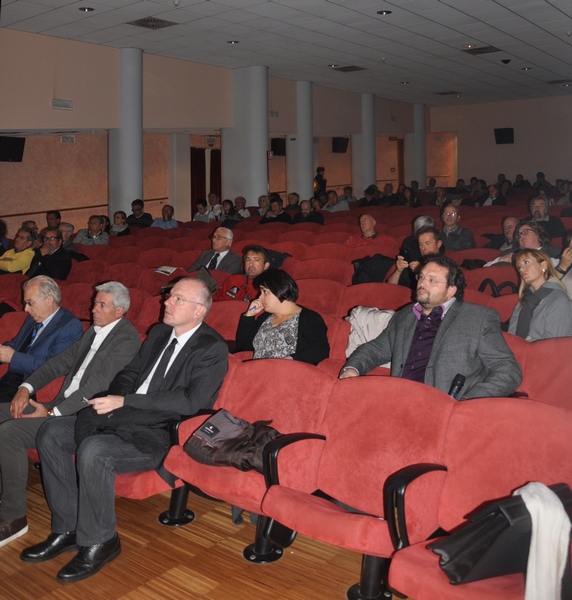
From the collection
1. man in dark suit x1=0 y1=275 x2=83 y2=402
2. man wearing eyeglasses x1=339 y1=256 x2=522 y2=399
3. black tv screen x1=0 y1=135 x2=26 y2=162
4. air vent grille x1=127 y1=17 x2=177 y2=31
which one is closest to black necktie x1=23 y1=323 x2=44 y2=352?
man in dark suit x1=0 y1=275 x2=83 y2=402

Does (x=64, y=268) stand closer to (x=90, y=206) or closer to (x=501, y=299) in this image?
(x=501, y=299)

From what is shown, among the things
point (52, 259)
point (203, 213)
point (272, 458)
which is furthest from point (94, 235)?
point (272, 458)

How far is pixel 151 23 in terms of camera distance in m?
10.2

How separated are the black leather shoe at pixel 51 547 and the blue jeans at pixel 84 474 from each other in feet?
0.09

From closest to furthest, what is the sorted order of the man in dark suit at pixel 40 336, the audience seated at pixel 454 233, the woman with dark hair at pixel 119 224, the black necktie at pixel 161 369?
the black necktie at pixel 161 369 < the man in dark suit at pixel 40 336 < the audience seated at pixel 454 233 < the woman with dark hair at pixel 119 224

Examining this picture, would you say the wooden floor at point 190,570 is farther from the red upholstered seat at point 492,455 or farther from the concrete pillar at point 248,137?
the concrete pillar at point 248,137

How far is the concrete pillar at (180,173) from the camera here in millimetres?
16875

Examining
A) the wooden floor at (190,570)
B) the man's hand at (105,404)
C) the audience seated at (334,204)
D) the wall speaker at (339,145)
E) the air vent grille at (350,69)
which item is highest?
the air vent grille at (350,69)

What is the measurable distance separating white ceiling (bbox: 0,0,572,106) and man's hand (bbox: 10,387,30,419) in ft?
23.1

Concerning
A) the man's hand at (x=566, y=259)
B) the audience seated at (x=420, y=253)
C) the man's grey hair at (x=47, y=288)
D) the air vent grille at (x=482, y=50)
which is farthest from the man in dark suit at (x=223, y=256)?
the air vent grille at (x=482, y=50)

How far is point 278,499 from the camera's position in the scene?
2.60 m

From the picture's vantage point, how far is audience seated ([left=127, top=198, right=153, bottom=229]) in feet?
37.4

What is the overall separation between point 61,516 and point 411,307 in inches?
79.3

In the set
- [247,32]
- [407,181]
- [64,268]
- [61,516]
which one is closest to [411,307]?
[61,516]
